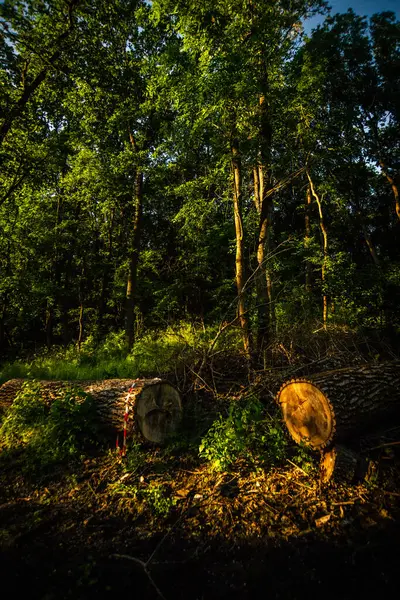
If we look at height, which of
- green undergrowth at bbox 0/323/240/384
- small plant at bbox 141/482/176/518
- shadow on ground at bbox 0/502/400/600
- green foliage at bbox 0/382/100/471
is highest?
green undergrowth at bbox 0/323/240/384

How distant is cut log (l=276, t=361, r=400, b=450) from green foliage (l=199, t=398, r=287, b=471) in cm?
25

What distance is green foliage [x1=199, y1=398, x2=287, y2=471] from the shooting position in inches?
131

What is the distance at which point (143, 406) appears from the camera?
397cm

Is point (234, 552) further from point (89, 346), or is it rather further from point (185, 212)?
point (89, 346)

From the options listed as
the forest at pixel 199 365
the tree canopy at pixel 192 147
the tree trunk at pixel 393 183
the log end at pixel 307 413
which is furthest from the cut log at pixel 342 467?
the tree trunk at pixel 393 183

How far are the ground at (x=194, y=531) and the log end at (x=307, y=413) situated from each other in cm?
33

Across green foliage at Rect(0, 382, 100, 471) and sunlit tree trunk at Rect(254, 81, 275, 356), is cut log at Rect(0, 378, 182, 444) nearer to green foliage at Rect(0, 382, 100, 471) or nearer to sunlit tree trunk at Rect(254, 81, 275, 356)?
green foliage at Rect(0, 382, 100, 471)

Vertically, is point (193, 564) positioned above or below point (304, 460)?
below

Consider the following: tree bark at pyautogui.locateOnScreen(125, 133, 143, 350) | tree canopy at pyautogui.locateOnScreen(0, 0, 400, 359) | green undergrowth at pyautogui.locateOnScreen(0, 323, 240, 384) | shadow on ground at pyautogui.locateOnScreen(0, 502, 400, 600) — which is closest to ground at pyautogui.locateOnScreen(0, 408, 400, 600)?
shadow on ground at pyautogui.locateOnScreen(0, 502, 400, 600)

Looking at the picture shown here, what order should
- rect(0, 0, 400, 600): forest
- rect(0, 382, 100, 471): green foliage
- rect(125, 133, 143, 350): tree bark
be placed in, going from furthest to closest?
rect(125, 133, 143, 350): tree bark < rect(0, 382, 100, 471): green foliage < rect(0, 0, 400, 600): forest

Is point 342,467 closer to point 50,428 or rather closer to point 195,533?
point 195,533

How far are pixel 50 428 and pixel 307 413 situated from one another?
3513 mm

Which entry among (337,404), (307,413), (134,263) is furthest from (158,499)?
(134,263)

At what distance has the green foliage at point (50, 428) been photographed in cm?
371
